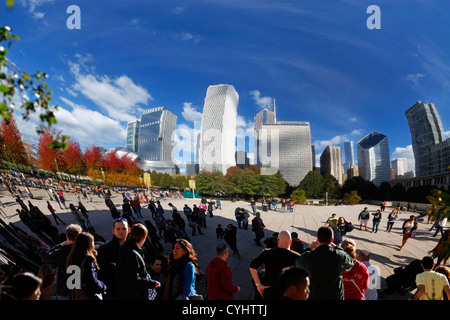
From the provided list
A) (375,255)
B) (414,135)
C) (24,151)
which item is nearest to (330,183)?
(414,135)

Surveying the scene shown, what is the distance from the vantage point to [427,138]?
50406 mm

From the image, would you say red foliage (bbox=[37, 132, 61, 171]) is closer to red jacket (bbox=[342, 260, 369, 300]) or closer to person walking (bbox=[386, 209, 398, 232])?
red jacket (bbox=[342, 260, 369, 300])

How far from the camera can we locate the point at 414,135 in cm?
5169

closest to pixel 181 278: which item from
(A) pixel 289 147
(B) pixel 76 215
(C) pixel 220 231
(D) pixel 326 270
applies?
(D) pixel 326 270

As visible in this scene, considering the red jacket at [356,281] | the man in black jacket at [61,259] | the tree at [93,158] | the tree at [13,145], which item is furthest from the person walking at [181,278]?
the tree at [93,158]

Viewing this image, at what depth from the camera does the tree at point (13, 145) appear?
7441 mm

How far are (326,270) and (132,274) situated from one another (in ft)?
8.86

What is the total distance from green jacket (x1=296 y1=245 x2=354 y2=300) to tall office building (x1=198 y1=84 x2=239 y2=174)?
60.3 meters

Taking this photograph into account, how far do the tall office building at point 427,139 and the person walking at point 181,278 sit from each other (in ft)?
221

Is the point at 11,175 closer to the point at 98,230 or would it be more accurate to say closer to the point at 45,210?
the point at 45,210

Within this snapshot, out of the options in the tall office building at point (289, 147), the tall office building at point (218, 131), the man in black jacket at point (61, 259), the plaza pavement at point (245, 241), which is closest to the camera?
the man in black jacket at point (61, 259)

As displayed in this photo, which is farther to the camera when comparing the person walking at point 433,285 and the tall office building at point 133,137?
the tall office building at point 133,137

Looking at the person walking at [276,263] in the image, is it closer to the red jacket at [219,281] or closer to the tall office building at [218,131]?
the red jacket at [219,281]
